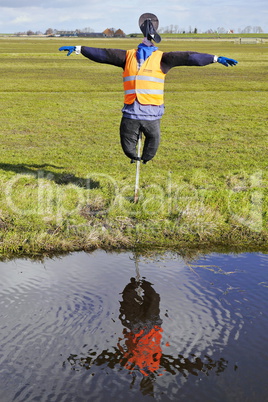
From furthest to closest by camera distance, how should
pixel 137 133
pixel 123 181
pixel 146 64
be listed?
pixel 123 181 < pixel 137 133 < pixel 146 64

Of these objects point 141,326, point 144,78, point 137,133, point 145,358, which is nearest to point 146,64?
point 144,78

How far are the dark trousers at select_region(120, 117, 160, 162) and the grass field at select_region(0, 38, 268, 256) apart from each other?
87cm

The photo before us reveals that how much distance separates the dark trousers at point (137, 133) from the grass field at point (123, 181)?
0.87m

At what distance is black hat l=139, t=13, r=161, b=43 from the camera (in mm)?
7387

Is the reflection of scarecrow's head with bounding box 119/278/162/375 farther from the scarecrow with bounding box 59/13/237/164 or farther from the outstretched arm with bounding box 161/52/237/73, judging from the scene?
the outstretched arm with bounding box 161/52/237/73

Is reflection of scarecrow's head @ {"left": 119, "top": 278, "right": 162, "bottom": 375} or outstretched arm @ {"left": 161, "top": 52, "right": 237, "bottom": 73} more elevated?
outstretched arm @ {"left": 161, "top": 52, "right": 237, "bottom": 73}

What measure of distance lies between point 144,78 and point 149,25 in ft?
2.65

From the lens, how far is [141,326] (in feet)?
14.7

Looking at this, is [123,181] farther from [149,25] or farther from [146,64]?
[149,25]

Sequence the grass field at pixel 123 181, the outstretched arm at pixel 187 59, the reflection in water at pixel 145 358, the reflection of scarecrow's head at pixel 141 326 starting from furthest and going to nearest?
the outstretched arm at pixel 187 59 < the grass field at pixel 123 181 < the reflection of scarecrow's head at pixel 141 326 < the reflection in water at pixel 145 358

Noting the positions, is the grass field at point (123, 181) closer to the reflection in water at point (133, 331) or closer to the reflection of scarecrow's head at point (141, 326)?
the reflection in water at point (133, 331)

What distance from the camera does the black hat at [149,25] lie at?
7.39 m

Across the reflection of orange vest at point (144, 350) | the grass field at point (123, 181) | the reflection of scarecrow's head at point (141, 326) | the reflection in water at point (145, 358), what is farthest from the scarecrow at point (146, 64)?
the reflection of orange vest at point (144, 350)

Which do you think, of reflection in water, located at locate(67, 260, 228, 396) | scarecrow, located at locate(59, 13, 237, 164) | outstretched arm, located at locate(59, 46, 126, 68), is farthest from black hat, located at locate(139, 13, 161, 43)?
reflection in water, located at locate(67, 260, 228, 396)
